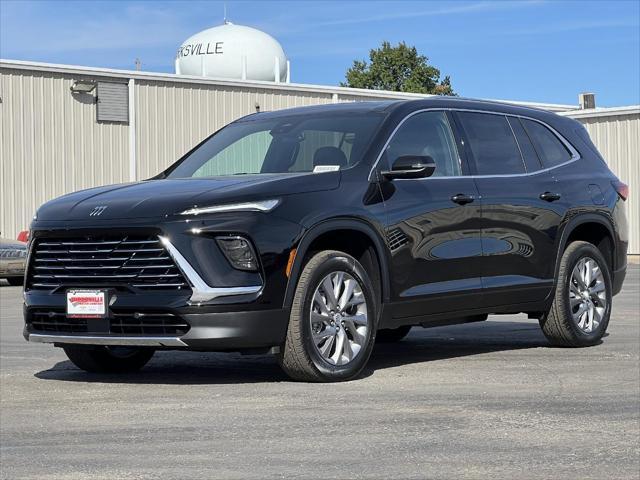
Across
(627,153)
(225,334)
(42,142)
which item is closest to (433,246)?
(225,334)

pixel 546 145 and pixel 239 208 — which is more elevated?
pixel 546 145

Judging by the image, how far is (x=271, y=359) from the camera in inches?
383

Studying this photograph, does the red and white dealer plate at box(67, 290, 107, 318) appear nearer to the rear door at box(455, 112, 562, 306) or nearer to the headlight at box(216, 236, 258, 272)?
the headlight at box(216, 236, 258, 272)

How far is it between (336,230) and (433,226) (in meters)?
0.93

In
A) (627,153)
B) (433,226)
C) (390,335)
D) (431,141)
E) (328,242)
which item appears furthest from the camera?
(627,153)

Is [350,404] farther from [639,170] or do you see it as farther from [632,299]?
[639,170]

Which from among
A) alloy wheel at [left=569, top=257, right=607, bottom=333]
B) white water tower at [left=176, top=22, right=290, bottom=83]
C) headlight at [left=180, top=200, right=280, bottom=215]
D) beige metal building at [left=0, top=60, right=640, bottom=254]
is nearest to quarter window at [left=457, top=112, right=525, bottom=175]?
alloy wheel at [left=569, top=257, right=607, bottom=333]

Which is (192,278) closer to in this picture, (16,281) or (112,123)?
(16,281)

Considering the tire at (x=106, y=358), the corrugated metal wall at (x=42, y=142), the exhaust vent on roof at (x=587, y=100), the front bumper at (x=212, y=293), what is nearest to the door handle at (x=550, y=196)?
the front bumper at (x=212, y=293)

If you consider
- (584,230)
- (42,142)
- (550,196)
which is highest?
(42,142)

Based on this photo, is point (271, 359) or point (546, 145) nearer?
point (271, 359)

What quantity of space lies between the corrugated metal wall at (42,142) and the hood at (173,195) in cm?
2285

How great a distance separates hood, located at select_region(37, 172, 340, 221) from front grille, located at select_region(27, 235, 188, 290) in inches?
6.4

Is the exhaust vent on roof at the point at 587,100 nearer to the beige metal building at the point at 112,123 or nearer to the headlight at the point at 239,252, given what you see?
the beige metal building at the point at 112,123
